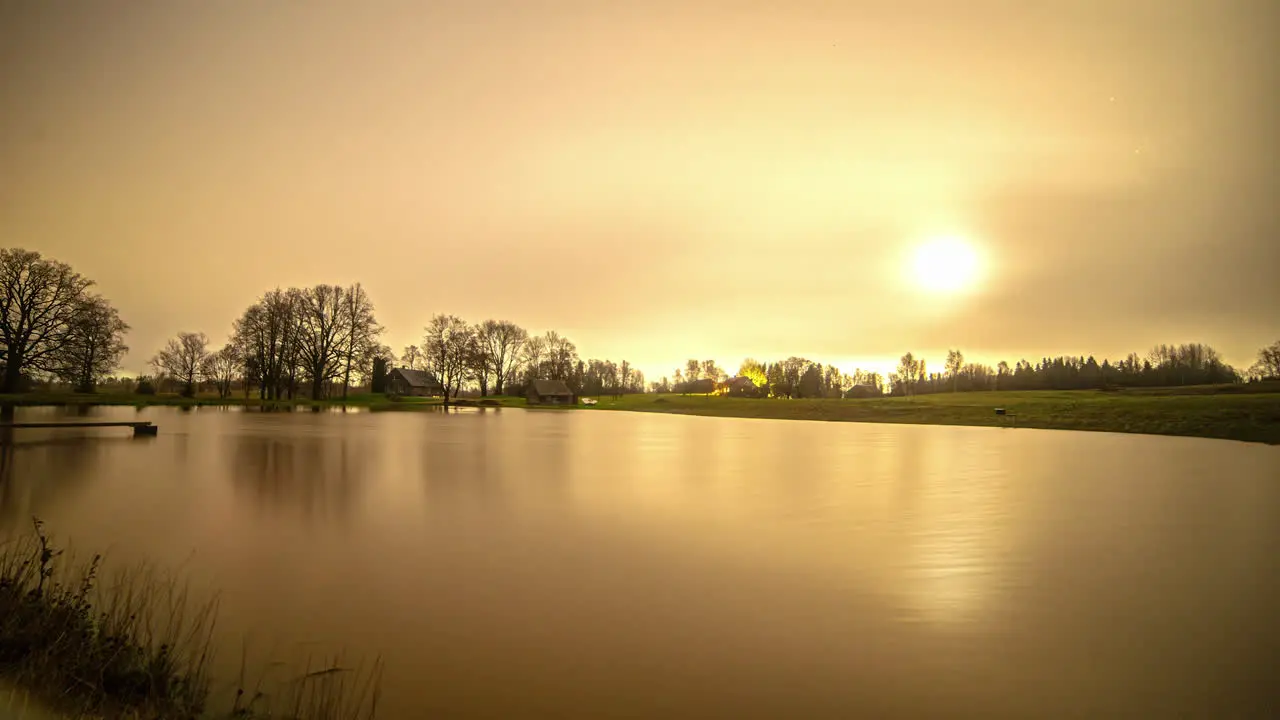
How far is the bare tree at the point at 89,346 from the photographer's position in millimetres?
34031

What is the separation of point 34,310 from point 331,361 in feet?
111

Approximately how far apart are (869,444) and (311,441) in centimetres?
2599

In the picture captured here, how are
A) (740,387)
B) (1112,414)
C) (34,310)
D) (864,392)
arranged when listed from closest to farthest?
1. (34,310)
2. (1112,414)
3. (740,387)
4. (864,392)

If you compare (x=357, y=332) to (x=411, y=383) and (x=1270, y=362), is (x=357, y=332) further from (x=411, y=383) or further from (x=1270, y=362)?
(x=1270, y=362)

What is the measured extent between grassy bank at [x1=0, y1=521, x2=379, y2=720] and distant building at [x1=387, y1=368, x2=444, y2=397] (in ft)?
279

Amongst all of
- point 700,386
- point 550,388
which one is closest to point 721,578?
point 550,388

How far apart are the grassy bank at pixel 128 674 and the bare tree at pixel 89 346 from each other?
37.4 m

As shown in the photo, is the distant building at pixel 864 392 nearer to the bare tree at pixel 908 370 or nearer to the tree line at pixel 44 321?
the bare tree at pixel 908 370

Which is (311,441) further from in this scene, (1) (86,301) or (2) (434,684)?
(2) (434,684)

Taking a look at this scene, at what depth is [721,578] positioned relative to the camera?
8.70 metres

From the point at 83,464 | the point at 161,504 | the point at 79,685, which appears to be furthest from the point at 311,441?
the point at 79,685

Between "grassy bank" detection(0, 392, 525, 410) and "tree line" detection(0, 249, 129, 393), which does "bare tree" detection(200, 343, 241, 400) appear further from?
"tree line" detection(0, 249, 129, 393)

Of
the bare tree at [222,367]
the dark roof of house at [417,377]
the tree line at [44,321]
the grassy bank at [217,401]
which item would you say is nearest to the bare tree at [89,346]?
the tree line at [44,321]

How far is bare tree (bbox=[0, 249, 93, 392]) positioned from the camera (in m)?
32.8
